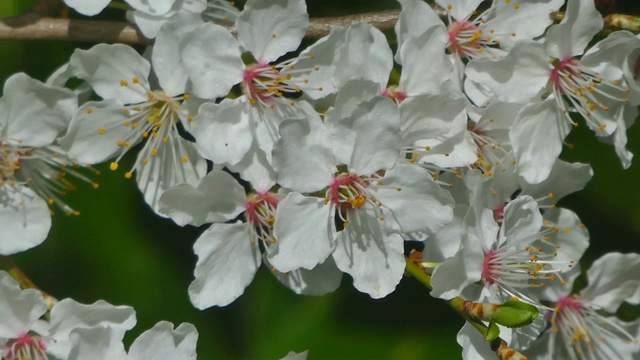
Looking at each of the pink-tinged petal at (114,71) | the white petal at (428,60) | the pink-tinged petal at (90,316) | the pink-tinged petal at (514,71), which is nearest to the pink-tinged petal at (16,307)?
the pink-tinged petal at (90,316)

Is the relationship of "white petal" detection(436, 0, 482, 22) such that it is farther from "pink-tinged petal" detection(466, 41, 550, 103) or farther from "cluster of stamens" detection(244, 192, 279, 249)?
"cluster of stamens" detection(244, 192, 279, 249)

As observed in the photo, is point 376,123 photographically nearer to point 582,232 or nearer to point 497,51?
point 497,51

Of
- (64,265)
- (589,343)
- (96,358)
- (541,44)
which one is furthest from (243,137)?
(589,343)

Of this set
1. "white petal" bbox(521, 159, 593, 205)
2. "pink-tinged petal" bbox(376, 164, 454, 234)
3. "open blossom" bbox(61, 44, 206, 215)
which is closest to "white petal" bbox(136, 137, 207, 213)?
"open blossom" bbox(61, 44, 206, 215)

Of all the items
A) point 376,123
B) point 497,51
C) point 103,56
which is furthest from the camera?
point 497,51

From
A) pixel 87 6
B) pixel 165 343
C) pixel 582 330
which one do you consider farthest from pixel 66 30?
pixel 582 330

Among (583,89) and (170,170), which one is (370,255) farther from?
(583,89)

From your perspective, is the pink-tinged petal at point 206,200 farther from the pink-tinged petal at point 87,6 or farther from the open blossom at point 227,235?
the pink-tinged petal at point 87,6
